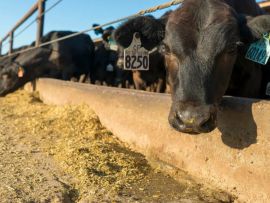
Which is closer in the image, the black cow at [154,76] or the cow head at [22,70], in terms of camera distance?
the black cow at [154,76]

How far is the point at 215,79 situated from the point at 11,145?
6.49 ft

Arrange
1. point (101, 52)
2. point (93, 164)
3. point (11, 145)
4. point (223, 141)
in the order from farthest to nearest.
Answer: point (101, 52), point (11, 145), point (93, 164), point (223, 141)

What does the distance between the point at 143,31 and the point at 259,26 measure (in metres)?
1.30

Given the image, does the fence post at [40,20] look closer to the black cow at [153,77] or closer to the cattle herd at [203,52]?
the black cow at [153,77]

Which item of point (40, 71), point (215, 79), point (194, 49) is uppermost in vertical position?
point (194, 49)

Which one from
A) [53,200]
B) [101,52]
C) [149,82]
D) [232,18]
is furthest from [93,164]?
[101,52]

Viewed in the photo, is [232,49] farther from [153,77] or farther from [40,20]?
[40,20]

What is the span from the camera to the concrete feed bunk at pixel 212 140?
254 centimetres

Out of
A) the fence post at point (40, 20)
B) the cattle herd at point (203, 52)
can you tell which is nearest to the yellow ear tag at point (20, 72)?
the fence post at point (40, 20)

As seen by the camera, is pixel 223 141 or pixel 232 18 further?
pixel 232 18

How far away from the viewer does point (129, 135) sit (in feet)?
12.9

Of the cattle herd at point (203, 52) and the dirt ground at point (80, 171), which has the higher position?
the cattle herd at point (203, 52)

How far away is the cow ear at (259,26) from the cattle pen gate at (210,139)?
0.76 m

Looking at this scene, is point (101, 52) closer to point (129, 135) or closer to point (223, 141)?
point (129, 135)
